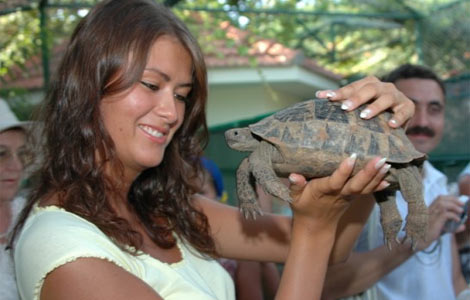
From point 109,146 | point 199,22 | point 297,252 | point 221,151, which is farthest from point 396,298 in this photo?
point 199,22

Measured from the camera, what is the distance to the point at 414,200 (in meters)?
1.99

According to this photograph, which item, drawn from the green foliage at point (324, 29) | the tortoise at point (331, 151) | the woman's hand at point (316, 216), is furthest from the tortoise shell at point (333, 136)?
the green foliage at point (324, 29)

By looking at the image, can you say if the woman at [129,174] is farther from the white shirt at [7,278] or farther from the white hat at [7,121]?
the white hat at [7,121]

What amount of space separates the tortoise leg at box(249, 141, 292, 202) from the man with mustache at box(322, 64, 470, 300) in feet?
2.98

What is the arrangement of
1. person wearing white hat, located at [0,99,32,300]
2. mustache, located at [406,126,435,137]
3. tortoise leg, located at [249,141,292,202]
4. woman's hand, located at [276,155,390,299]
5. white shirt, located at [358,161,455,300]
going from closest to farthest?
woman's hand, located at [276,155,390,299], tortoise leg, located at [249,141,292,202], person wearing white hat, located at [0,99,32,300], white shirt, located at [358,161,455,300], mustache, located at [406,126,435,137]

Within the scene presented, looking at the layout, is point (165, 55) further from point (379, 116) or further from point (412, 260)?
point (412, 260)

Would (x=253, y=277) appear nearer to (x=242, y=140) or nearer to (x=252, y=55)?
(x=242, y=140)

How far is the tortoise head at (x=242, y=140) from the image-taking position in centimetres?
219

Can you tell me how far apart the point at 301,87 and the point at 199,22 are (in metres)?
2.20

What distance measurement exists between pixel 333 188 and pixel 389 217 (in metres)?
0.45

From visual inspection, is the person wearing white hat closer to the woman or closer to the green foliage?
the woman

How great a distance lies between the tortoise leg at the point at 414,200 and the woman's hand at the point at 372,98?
20cm

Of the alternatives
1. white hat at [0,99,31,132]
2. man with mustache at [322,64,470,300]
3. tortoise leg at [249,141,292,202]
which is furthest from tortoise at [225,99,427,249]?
white hat at [0,99,31,132]

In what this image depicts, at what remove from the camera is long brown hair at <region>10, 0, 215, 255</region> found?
1.83 meters
